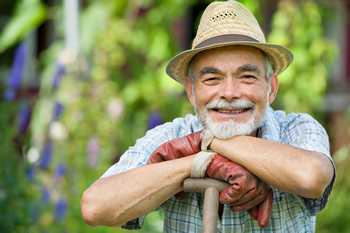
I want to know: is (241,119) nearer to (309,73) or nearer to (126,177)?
(126,177)

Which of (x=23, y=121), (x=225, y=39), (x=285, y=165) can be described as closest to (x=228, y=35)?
(x=225, y=39)

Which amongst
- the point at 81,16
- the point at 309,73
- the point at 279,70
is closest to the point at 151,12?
the point at 81,16

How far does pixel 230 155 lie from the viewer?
10.4 ft

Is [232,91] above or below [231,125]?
above

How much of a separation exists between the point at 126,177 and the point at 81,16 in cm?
525

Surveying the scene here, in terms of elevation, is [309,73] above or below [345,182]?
above

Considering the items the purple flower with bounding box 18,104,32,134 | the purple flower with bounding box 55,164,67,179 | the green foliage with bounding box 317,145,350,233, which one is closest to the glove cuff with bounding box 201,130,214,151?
the purple flower with bounding box 55,164,67,179

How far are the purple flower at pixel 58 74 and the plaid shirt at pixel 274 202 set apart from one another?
3.66 meters

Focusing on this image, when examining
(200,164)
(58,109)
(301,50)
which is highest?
(301,50)

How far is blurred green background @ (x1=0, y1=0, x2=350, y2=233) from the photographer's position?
5.80 metres

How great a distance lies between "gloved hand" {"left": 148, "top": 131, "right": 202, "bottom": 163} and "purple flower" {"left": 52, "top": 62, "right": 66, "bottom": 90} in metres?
3.82

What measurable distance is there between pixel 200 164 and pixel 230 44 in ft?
1.36

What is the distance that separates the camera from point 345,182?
22.7 ft

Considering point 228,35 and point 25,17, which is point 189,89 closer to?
point 228,35
